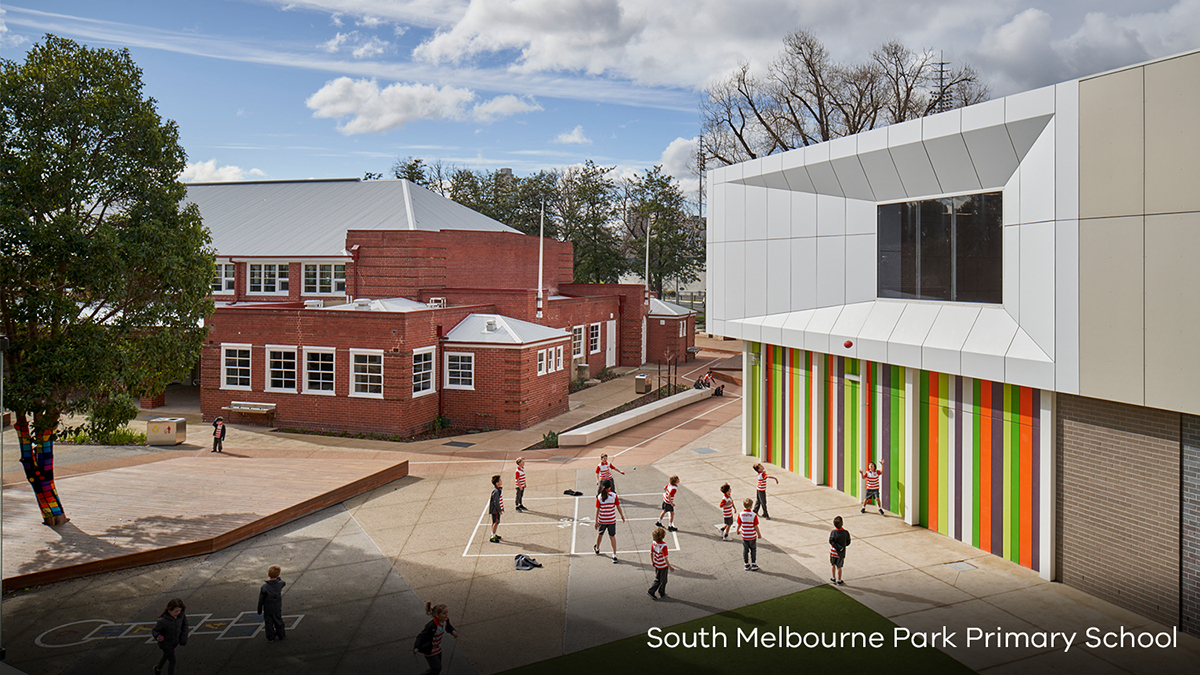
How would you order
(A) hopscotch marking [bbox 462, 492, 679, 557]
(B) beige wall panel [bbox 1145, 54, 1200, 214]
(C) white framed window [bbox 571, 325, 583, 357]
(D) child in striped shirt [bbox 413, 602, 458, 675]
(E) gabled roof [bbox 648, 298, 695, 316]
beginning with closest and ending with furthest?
(D) child in striped shirt [bbox 413, 602, 458, 675], (B) beige wall panel [bbox 1145, 54, 1200, 214], (A) hopscotch marking [bbox 462, 492, 679, 557], (C) white framed window [bbox 571, 325, 583, 357], (E) gabled roof [bbox 648, 298, 695, 316]

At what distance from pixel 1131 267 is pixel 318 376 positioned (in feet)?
80.9

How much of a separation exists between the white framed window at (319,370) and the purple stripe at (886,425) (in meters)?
18.8

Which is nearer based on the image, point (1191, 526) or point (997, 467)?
point (1191, 526)

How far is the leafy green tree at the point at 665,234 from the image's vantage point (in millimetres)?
64188

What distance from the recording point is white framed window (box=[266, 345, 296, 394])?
2795cm

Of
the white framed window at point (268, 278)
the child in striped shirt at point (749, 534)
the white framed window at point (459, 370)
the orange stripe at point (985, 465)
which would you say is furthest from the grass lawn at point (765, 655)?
the white framed window at point (268, 278)

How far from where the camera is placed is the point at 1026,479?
1362 cm

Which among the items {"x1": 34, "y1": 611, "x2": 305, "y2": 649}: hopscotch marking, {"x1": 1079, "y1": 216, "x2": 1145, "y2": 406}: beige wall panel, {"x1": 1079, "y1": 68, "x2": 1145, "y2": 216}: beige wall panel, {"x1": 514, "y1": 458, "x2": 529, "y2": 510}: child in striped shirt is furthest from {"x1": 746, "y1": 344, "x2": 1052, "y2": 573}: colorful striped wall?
{"x1": 34, "y1": 611, "x2": 305, "y2": 649}: hopscotch marking

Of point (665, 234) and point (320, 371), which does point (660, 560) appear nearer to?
point (320, 371)

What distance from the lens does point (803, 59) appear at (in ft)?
162

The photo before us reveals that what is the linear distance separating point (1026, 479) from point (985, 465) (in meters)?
0.98

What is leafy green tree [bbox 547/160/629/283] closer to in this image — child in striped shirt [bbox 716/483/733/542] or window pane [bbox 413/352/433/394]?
window pane [bbox 413/352/433/394]

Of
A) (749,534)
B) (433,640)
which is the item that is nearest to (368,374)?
(749,534)

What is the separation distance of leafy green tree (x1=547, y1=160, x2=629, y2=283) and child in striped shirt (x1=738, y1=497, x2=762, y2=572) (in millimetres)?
54012
